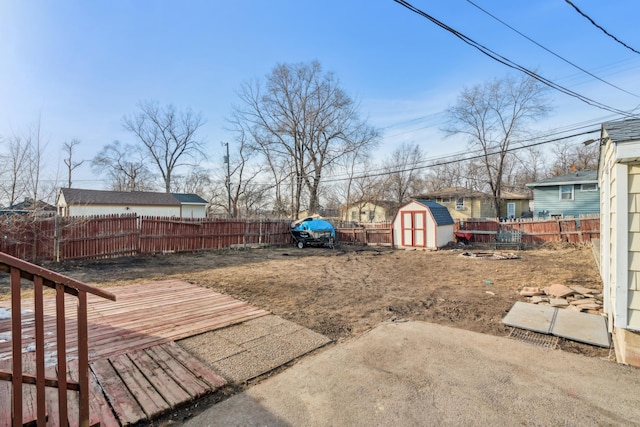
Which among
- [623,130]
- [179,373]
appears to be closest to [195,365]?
[179,373]

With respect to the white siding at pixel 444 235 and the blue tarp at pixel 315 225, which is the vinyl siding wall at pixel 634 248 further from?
the blue tarp at pixel 315 225

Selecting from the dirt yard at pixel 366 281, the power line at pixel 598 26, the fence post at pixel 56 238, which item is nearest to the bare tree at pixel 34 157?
the fence post at pixel 56 238

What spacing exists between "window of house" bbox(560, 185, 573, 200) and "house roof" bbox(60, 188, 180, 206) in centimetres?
2826

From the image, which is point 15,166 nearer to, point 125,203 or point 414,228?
point 414,228

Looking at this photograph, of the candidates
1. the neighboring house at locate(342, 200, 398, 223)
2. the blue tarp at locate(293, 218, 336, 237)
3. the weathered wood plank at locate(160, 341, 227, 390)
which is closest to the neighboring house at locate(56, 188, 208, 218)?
the blue tarp at locate(293, 218, 336, 237)

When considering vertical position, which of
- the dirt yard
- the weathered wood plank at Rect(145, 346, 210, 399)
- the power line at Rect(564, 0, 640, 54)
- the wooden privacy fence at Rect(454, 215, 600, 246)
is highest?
the power line at Rect(564, 0, 640, 54)

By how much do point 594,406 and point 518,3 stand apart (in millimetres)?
5427

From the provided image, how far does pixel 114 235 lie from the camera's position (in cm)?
991

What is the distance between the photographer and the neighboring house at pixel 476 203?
26312 millimetres

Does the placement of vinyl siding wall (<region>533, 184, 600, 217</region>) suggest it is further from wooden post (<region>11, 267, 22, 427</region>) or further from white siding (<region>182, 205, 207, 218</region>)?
white siding (<region>182, 205, 207, 218</region>)

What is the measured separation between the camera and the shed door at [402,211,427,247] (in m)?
13.5

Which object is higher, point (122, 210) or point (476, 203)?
point (476, 203)

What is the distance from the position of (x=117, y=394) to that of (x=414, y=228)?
1295 cm

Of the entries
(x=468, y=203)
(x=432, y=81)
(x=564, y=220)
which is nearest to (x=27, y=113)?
(x=432, y=81)
